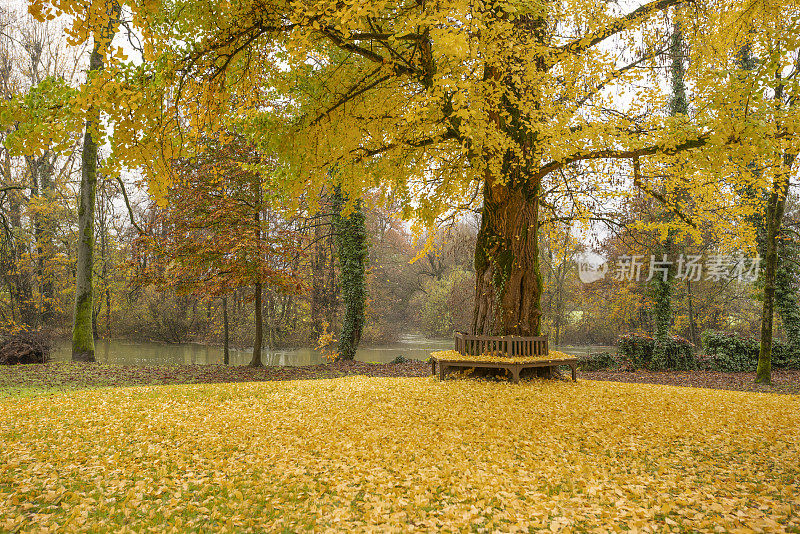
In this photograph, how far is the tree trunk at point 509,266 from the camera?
25.5 ft

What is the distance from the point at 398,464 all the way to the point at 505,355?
4123 mm

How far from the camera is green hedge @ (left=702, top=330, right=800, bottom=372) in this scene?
40.2ft

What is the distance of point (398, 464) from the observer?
147 inches

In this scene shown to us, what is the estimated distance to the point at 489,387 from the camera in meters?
6.76

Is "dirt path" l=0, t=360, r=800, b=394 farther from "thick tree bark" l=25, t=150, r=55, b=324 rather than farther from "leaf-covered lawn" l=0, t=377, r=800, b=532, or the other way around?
"thick tree bark" l=25, t=150, r=55, b=324

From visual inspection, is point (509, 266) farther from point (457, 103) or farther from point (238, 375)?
point (238, 375)

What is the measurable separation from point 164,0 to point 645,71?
7295mm

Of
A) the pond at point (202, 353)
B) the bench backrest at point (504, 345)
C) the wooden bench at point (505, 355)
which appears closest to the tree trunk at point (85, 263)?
the pond at point (202, 353)

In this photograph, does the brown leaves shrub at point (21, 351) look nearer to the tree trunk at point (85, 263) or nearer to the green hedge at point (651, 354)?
the tree trunk at point (85, 263)

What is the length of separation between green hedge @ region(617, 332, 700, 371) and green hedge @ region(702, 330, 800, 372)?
23.2 inches

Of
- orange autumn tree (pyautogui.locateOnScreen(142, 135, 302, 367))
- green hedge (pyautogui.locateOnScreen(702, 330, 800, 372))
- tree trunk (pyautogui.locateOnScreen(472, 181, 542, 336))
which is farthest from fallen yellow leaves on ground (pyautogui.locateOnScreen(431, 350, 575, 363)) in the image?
green hedge (pyautogui.locateOnScreen(702, 330, 800, 372))

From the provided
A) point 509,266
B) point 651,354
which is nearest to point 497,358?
point 509,266

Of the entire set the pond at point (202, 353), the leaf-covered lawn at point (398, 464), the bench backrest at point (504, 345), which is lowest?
the pond at point (202, 353)

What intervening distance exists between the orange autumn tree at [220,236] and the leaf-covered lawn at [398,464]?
4082mm
